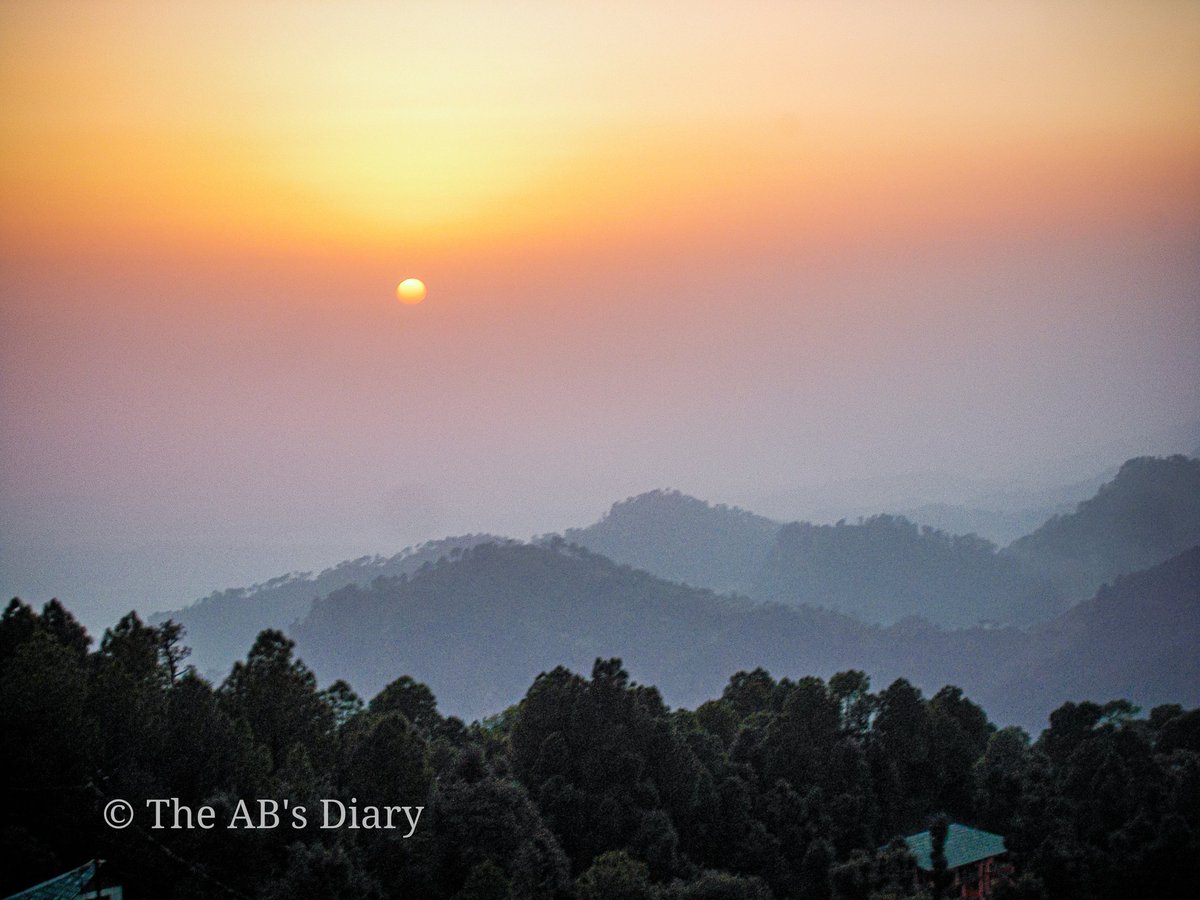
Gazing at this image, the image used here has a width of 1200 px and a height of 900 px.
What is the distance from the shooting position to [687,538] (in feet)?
604

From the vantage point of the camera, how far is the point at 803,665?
400 feet

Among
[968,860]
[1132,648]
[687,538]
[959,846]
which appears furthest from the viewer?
[687,538]

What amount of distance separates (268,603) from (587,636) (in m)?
43.0

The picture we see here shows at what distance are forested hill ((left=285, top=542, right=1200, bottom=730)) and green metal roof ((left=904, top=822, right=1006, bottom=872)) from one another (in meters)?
99.7

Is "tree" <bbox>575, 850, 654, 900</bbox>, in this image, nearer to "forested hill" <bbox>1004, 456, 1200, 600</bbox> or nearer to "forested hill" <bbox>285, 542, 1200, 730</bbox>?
"forested hill" <bbox>285, 542, 1200, 730</bbox>

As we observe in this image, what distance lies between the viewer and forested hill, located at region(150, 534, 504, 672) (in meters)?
138

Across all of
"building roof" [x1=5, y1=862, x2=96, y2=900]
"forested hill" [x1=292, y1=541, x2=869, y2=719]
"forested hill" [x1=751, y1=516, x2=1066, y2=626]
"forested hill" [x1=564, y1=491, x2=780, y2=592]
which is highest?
"forested hill" [x1=564, y1=491, x2=780, y2=592]

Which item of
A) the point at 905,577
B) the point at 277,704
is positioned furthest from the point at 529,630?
the point at 277,704

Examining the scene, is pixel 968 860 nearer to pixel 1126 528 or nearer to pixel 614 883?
pixel 614 883

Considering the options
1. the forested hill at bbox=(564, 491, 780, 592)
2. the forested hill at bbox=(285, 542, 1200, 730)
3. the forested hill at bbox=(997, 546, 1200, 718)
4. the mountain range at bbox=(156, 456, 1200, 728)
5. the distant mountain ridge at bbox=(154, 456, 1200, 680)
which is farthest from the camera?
the forested hill at bbox=(564, 491, 780, 592)

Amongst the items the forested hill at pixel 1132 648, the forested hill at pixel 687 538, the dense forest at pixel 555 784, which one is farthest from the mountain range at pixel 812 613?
the dense forest at pixel 555 784

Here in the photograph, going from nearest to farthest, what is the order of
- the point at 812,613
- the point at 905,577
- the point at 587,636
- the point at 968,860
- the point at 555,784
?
the point at 968,860
the point at 555,784
the point at 812,613
the point at 587,636
the point at 905,577

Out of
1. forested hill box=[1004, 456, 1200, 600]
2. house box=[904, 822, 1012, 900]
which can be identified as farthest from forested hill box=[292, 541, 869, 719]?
house box=[904, 822, 1012, 900]

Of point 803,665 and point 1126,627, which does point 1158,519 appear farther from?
point 803,665
